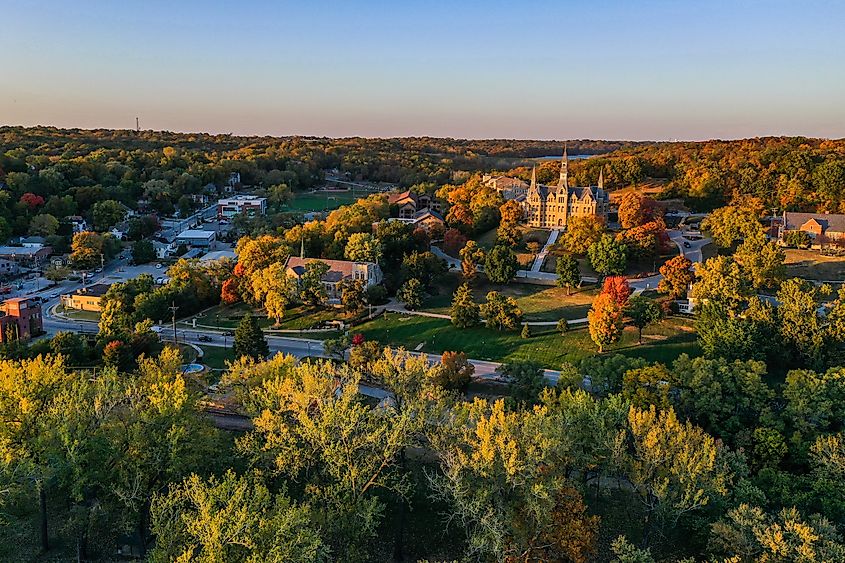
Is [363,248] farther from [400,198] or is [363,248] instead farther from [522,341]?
[400,198]

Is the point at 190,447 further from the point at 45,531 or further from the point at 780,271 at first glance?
the point at 780,271

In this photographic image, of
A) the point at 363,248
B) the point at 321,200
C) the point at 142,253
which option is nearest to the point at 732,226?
the point at 363,248

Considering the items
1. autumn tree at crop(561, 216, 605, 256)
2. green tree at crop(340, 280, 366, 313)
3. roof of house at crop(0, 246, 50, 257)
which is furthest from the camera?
roof of house at crop(0, 246, 50, 257)

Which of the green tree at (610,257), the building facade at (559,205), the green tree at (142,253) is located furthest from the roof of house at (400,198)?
the green tree at (610,257)

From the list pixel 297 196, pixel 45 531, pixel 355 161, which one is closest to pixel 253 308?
pixel 45 531

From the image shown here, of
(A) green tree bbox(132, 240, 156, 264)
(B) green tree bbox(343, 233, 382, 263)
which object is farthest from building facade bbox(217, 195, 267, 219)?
(B) green tree bbox(343, 233, 382, 263)

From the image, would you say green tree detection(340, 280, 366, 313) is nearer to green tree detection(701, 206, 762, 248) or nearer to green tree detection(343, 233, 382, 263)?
green tree detection(343, 233, 382, 263)
